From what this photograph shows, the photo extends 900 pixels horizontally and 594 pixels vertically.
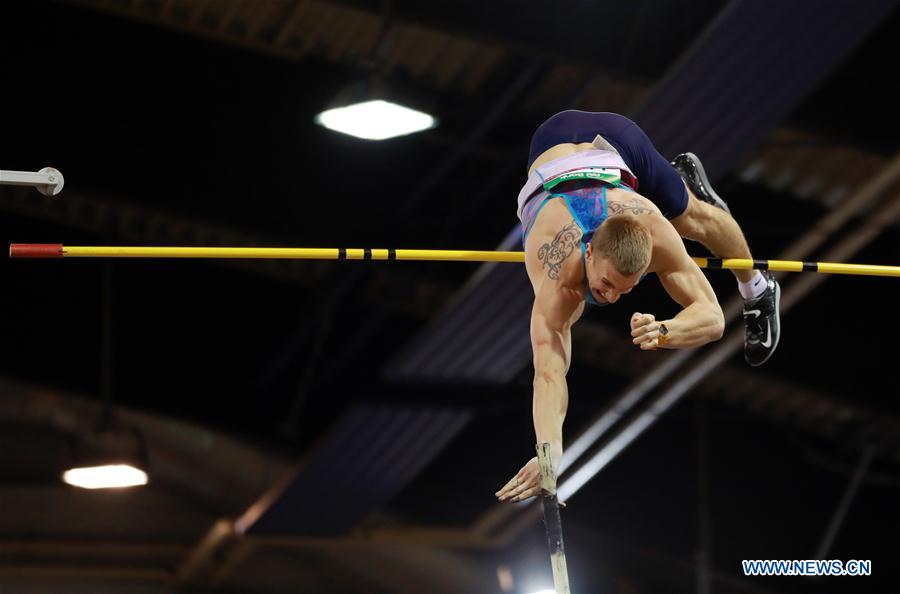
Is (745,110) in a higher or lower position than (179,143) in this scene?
lower

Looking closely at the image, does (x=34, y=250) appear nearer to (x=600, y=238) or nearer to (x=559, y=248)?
(x=559, y=248)

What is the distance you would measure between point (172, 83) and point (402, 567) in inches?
216

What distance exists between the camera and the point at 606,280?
18.4 feet

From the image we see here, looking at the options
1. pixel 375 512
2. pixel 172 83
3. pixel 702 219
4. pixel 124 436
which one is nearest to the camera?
pixel 702 219

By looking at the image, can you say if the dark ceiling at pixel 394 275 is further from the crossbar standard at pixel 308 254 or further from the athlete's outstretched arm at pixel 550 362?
the athlete's outstretched arm at pixel 550 362

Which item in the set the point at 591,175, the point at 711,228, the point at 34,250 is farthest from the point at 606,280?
the point at 34,250

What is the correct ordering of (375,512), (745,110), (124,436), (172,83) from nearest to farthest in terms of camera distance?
1. (745,110)
2. (172,83)
3. (124,436)
4. (375,512)

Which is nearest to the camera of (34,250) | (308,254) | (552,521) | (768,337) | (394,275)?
(552,521)

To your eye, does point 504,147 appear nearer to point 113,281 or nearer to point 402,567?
point 113,281

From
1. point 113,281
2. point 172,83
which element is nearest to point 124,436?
point 113,281

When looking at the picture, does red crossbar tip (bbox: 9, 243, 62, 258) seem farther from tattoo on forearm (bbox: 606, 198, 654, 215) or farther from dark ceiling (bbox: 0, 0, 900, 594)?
dark ceiling (bbox: 0, 0, 900, 594)

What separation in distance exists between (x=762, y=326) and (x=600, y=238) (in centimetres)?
192

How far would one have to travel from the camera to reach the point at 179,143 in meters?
10.3

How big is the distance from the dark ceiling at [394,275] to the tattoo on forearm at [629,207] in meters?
2.80
